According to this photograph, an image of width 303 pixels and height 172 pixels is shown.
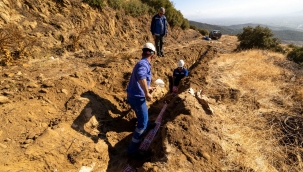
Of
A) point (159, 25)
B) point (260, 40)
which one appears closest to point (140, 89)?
point (159, 25)

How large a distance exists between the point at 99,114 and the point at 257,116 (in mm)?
3868

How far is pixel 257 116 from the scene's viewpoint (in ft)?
15.9

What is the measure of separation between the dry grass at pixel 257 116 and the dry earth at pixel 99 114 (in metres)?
0.03

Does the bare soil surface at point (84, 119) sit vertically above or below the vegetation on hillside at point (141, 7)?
below

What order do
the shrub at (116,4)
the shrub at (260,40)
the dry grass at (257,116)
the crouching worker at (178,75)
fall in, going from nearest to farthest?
the dry grass at (257,116) → the crouching worker at (178,75) → the shrub at (116,4) → the shrub at (260,40)

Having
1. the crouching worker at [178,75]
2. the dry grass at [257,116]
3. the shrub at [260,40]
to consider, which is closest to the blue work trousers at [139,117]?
the dry grass at [257,116]

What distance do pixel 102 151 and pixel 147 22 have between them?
474 inches

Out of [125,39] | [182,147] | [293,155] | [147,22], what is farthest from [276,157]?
[147,22]

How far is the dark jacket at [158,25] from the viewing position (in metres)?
8.04

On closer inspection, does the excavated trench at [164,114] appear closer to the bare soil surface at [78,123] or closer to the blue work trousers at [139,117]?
the bare soil surface at [78,123]

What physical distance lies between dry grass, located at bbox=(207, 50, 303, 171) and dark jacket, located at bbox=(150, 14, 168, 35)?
2581 mm

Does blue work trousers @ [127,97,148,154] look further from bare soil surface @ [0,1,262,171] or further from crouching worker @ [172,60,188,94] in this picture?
crouching worker @ [172,60,188,94]

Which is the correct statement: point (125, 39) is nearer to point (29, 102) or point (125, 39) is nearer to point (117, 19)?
point (117, 19)

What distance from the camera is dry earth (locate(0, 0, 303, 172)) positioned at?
137 inches
